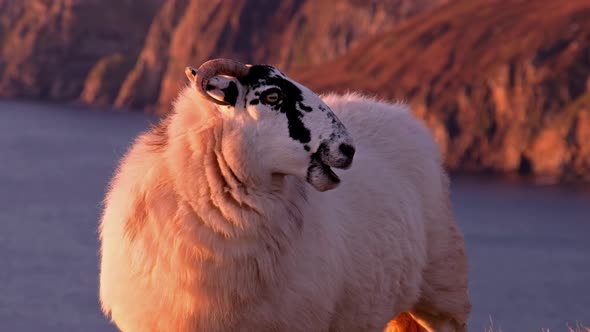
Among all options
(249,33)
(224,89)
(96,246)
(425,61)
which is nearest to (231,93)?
(224,89)

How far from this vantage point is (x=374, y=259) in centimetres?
736

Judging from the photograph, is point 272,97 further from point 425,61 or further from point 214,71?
point 425,61

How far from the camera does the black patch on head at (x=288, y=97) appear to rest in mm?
5965

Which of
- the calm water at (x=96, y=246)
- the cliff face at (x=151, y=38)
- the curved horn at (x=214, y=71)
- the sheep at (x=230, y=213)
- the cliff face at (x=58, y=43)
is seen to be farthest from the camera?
the cliff face at (x=58, y=43)

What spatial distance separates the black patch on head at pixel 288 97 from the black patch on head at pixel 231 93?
3.7 inches

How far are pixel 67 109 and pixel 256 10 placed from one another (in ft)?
111

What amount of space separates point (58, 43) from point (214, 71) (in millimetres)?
156057

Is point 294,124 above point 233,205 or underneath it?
above

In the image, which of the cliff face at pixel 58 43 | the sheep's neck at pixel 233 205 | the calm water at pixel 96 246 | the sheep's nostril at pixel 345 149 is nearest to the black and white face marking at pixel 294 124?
the sheep's nostril at pixel 345 149

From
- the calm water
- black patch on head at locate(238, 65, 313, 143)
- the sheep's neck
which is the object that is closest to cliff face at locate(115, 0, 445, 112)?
the calm water

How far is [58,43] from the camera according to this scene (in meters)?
156

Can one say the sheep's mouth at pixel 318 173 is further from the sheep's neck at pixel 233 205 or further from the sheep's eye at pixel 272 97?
the sheep's eye at pixel 272 97

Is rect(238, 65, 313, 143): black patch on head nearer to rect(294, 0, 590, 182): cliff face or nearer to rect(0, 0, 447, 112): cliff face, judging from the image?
rect(294, 0, 590, 182): cliff face

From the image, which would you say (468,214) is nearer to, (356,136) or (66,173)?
(66,173)
